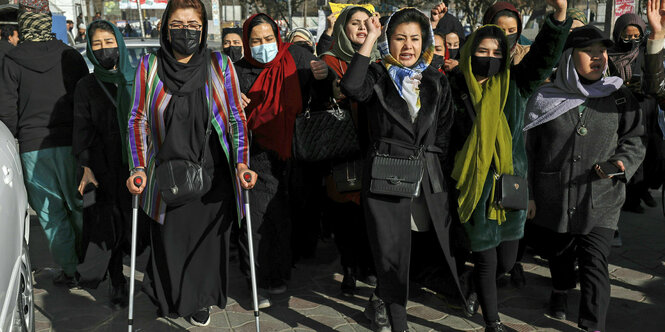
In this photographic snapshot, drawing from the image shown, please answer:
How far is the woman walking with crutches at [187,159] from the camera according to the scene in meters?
4.06

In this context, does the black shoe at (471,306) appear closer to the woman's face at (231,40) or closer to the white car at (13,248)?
the white car at (13,248)

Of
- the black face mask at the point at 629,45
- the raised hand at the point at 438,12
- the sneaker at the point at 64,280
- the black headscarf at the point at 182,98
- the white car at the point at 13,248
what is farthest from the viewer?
the raised hand at the point at 438,12

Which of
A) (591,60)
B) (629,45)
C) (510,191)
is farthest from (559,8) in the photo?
(629,45)

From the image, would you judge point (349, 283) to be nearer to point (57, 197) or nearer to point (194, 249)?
point (194, 249)

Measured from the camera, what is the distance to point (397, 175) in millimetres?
3965

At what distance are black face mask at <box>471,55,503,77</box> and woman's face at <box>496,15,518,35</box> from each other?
5.31 feet

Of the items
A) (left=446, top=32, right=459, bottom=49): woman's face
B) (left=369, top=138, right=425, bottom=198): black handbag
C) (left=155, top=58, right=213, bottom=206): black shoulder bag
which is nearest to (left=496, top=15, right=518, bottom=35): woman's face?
(left=446, top=32, right=459, bottom=49): woman's face

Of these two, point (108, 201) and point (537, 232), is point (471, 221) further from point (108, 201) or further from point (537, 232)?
point (108, 201)

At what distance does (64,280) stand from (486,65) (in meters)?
3.57

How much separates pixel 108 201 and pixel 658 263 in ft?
14.5

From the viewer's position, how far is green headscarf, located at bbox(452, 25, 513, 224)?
13.2 feet

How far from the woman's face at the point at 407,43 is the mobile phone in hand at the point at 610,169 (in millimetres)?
1316

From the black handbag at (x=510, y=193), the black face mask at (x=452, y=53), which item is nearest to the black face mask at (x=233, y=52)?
the black face mask at (x=452, y=53)

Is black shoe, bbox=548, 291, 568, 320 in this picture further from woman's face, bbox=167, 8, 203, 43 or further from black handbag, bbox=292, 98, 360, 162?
woman's face, bbox=167, 8, 203, 43
